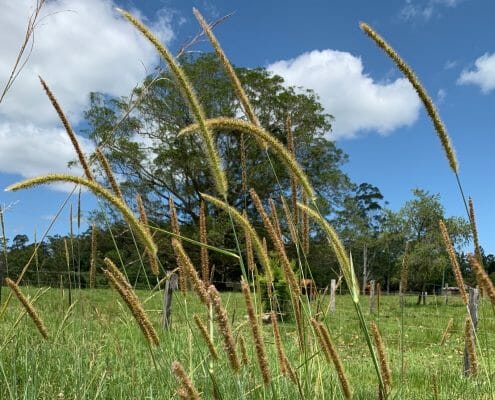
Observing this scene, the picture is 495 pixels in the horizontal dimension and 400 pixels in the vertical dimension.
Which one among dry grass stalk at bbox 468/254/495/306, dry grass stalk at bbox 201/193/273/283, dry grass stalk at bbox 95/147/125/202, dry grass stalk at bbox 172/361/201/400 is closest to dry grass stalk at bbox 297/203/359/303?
dry grass stalk at bbox 201/193/273/283

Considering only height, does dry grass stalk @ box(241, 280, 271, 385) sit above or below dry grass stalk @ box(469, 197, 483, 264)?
below

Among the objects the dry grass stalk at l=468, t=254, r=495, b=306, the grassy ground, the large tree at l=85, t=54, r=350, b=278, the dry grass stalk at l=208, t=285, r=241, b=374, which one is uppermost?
the large tree at l=85, t=54, r=350, b=278

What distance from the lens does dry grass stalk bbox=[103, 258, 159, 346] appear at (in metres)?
1.26

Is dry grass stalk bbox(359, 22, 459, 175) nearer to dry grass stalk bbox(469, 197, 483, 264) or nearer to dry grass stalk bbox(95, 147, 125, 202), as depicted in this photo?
dry grass stalk bbox(469, 197, 483, 264)

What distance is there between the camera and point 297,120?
31.2 metres

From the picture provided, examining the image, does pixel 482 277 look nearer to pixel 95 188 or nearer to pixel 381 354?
pixel 381 354

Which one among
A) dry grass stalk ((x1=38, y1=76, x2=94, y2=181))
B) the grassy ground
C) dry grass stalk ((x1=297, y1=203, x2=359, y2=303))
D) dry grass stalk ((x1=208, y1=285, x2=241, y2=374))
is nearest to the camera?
dry grass stalk ((x1=208, y1=285, x2=241, y2=374))

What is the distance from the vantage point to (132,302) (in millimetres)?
1254

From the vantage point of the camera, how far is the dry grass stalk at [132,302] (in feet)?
4.12

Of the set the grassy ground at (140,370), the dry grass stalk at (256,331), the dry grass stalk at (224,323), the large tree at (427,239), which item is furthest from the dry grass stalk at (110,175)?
the large tree at (427,239)

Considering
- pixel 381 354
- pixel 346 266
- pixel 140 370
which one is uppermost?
pixel 346 266

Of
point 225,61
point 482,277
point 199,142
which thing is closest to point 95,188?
point 225,61

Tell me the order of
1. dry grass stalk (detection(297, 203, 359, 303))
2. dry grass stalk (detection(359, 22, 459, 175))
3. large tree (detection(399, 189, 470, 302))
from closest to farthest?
1. dry grass stalk (detection(297, 203, 359, 303))
2. dry grass stalk (detection(359, 22, 459, 175))
3. large tree (detection(399, 189, 470, 302))

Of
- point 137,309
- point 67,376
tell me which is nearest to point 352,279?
point 137,309
